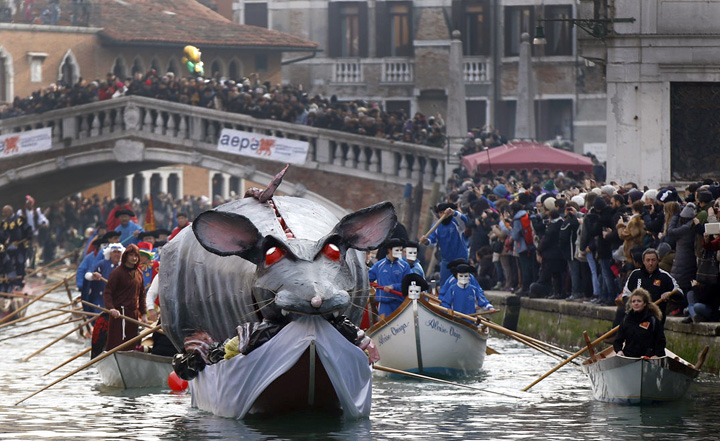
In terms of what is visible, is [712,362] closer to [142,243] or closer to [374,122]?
[142,243]

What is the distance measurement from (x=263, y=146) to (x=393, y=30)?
13.4 meters

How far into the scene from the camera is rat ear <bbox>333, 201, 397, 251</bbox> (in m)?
15.1

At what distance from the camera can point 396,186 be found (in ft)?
132

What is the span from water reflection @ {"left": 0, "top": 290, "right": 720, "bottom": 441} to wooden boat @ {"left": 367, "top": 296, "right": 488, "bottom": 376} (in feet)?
1.15

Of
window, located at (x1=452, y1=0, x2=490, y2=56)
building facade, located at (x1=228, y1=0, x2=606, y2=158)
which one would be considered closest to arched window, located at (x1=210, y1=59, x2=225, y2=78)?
building facade, located at (x1=228, y1=0, x2=606, y2=158)

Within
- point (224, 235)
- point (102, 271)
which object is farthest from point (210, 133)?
point (224, 235)

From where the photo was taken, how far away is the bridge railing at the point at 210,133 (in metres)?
39.9

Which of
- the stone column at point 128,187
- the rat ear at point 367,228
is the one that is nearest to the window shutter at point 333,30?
the stone column at point 128,187

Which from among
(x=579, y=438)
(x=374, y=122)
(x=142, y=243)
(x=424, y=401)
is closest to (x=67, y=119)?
(x=374, y=122)

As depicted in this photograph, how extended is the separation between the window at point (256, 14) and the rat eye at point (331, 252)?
135ft

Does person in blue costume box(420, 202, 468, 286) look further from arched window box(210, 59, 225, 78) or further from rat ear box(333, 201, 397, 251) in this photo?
arched window box(210, 59, 225, 78)

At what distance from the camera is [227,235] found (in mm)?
14875

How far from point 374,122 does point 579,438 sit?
25337 mm

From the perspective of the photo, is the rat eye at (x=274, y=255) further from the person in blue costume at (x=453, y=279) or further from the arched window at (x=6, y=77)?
the arched window at (x=6, y=77)
